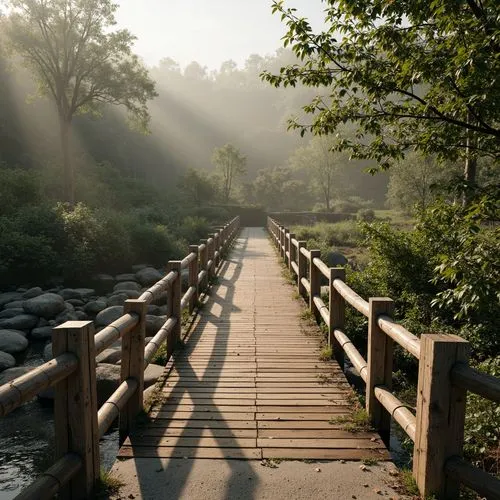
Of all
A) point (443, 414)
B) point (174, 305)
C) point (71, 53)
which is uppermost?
point (71, 53)

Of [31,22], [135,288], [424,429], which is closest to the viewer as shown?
[424,429]

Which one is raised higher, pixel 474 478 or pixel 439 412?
pixel 439 412

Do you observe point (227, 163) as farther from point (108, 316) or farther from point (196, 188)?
point (108, 316)

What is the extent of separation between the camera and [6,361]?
26.4ft

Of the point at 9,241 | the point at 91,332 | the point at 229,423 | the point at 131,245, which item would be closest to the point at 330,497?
the point at 229,423

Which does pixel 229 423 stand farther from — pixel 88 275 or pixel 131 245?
pixel 131 245

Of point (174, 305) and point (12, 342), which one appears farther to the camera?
point (12, 342)

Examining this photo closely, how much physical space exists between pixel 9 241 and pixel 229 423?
13430 mm

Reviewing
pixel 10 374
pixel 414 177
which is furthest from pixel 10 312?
pixel 414 177

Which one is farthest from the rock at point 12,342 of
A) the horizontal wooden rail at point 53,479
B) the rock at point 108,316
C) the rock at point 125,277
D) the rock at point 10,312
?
the horizontal wooden rail at point 53,479

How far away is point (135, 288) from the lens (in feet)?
47.6

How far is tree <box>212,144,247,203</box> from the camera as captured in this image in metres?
51.5

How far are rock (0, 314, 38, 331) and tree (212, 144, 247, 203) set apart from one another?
A: 42.1 m

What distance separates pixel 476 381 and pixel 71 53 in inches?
1186
